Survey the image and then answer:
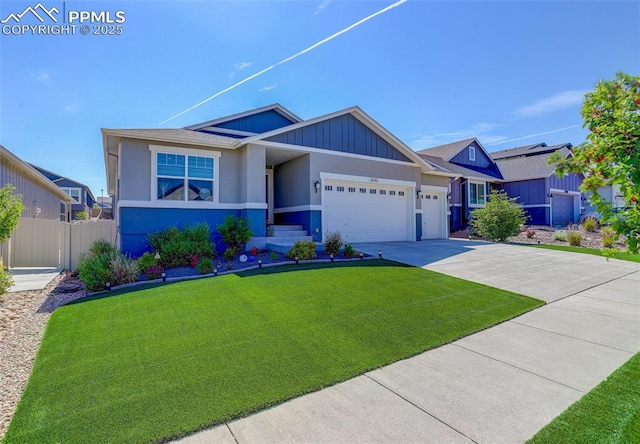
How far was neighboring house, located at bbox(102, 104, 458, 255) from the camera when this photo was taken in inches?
397

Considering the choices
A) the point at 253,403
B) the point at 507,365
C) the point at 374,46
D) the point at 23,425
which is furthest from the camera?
the point at 374,46

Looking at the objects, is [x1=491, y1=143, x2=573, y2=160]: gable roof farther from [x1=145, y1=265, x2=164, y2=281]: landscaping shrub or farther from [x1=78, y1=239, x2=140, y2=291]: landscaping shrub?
[x1=78, y1=239, x2=140, y2=291]: landscaping shrub

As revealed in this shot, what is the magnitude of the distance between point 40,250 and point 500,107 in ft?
66.5

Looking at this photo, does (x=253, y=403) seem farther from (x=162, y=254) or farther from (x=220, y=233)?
(x=220, y=233)

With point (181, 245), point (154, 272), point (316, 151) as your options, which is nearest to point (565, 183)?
point (316, 151)

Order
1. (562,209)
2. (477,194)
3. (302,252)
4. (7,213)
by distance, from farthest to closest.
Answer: (562,209) → (477,194) → (302,252) → (7,213)

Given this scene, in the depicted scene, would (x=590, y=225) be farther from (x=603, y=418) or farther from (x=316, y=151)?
(x=603, y=418)

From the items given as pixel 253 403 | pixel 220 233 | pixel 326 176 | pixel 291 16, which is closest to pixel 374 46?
pixel 291 16

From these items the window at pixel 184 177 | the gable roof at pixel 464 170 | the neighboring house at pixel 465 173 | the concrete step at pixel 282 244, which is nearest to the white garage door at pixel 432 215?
the neighboring house at pixel 465 173

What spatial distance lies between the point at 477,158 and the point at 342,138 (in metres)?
→ 17.0

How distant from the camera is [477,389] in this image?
3.10 m

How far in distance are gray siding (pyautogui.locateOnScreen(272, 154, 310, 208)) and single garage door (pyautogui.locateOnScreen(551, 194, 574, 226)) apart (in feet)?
72.7

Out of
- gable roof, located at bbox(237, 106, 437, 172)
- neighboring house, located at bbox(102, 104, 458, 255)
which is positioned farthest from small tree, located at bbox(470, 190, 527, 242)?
gable roof, located at bbox(237, 106, 437, 172)

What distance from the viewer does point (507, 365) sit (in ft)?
11.8
